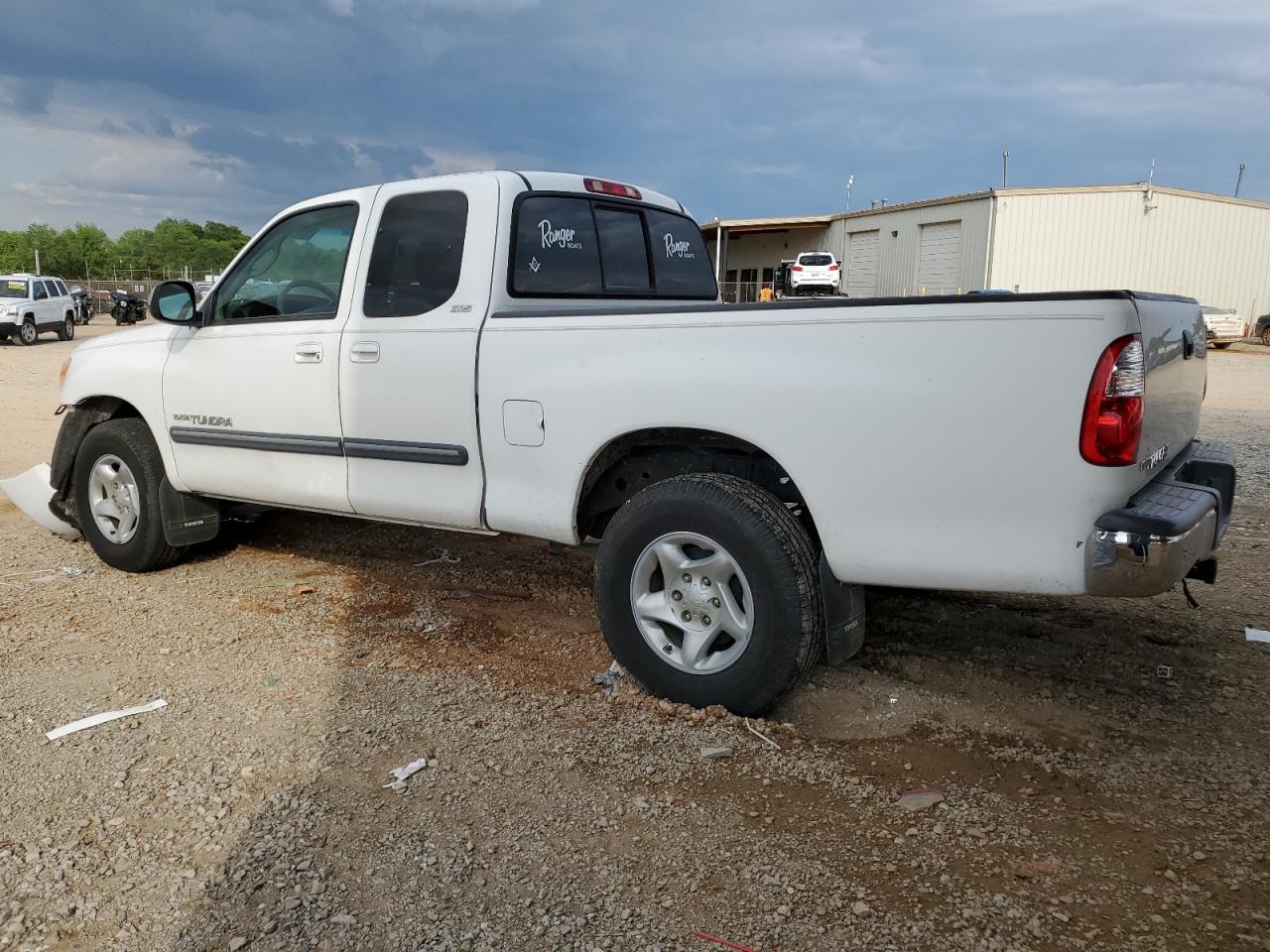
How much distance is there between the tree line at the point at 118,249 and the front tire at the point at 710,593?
7031cm

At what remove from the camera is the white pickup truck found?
9.16 feet

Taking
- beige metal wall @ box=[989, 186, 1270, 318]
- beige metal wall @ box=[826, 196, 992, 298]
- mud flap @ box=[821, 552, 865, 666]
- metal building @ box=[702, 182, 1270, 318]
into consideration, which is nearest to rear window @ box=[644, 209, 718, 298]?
mud flap @ box=[821, 552, 865, 666]

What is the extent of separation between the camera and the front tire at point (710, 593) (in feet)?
10.6

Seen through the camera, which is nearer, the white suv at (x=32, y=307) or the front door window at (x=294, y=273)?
the front door window at (x=294, y=273)

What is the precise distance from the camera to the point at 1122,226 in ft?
96.6

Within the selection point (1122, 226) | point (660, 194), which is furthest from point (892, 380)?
point (1122, 226)

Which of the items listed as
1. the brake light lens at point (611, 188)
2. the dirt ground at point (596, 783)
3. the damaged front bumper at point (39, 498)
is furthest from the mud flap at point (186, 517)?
the brake light lens at point (611, 188)

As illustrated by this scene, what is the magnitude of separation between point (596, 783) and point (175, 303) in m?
3.38

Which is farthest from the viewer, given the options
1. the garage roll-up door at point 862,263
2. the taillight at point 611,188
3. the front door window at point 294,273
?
the garage roll-up door at point 862,263

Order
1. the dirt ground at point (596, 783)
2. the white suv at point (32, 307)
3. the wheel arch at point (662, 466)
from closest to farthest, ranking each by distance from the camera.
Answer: the dirt ground at point (596, 783)
the wheel arch at point (662, 466)
the white suv at point (32, 307)

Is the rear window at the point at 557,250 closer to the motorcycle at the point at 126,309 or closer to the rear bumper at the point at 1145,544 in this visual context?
the rear bumper at the point at 1145,544

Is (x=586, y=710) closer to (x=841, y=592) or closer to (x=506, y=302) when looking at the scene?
(x=841, y=592)

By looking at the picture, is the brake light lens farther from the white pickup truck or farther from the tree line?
the tree line

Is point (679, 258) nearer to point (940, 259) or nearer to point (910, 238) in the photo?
point (940, 259)
